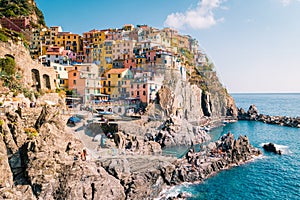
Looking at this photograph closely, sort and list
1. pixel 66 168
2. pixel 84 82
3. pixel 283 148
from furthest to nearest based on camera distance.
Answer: pixel 84 82 < pixel 283 148 < pixel 66 168

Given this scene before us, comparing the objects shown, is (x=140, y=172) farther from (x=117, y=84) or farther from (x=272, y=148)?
(x=272, y=148)

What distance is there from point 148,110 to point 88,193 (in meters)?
24.3

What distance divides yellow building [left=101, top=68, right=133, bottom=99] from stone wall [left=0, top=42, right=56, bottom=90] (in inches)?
453

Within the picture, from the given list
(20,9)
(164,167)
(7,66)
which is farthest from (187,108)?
(20,9)

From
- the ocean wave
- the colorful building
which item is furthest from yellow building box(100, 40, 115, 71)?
the ocean wave

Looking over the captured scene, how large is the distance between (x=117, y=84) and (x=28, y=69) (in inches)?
695

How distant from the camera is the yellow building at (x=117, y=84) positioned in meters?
47.8

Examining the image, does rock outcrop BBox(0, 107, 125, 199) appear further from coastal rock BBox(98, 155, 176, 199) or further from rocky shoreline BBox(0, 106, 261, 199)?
coastal rock BBox(98, 155, 176, 199)

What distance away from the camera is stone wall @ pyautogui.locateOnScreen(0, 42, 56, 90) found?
32.1 metres

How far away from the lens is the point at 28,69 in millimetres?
34594

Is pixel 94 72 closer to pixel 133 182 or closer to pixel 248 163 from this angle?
pixel 133 182

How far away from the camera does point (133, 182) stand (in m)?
23.7

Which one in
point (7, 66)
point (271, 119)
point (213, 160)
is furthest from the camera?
point (271, 119)

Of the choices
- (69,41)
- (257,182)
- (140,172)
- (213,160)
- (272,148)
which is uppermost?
(69,41)
